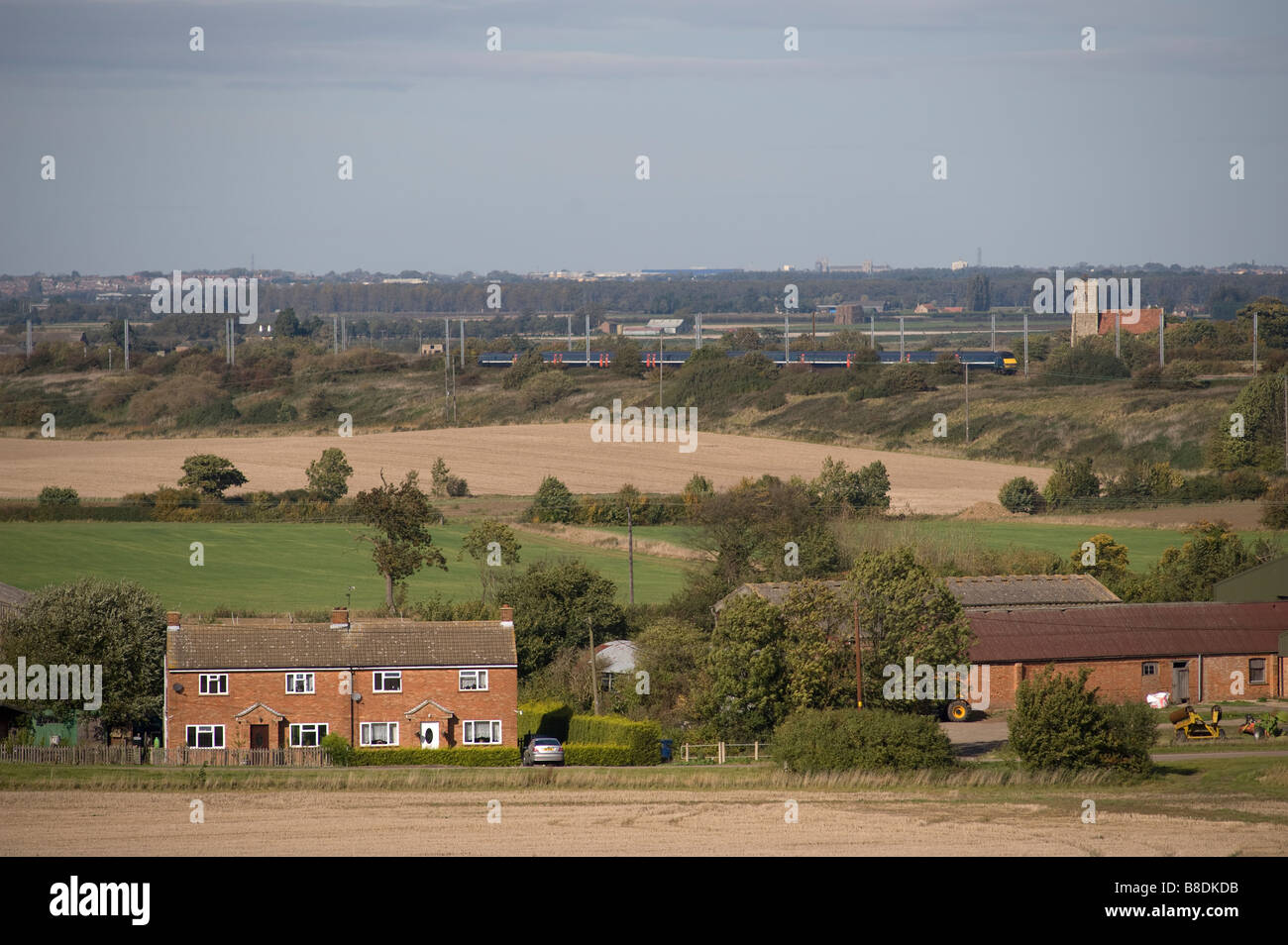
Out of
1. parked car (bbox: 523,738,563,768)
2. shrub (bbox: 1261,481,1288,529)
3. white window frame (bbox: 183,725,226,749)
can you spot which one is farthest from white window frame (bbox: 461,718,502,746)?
shrub (bbox: 1261,481,1288,529)

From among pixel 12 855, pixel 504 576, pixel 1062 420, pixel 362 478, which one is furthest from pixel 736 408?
pixel 12 855

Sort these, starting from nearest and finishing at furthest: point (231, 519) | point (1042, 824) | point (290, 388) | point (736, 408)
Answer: point (1042, 824) → point (231, 519) → point (736, 408) → point (290, 388)

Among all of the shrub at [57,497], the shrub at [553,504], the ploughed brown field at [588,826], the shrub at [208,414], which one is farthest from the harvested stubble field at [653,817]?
the shrub at [208,414]

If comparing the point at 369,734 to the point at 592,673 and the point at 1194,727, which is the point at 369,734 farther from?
the point at 1194,727

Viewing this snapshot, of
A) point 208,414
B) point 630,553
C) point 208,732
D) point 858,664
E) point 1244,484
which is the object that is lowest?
point 208,732

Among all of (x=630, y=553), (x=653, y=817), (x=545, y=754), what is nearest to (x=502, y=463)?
(x=630, y=553)

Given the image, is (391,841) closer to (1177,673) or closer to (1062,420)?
A: (1177,673)
